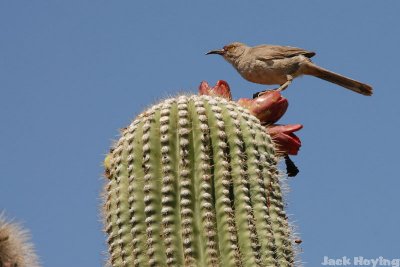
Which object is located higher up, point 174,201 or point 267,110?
point 267,110

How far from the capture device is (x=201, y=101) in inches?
172

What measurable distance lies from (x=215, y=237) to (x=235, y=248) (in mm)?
100

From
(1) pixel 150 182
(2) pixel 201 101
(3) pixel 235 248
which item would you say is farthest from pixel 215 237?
(2) pixel 201 101

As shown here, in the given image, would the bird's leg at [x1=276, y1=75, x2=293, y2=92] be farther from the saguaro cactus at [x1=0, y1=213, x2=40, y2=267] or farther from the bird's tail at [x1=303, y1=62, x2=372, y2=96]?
the saguaro cactus at [x1=0, y1=213, x2=40, y2=267]

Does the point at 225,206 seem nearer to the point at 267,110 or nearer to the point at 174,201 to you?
the point at 174,201

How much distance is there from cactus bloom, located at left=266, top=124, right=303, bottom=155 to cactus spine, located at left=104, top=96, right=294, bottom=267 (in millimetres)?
190

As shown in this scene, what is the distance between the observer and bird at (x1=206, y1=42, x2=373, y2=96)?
35.2ft

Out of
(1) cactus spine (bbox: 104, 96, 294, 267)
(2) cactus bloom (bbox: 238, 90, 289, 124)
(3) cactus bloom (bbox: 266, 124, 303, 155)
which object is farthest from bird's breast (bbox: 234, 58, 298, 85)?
(1) cactus spine (bbox: 104, 96, 294, 267)

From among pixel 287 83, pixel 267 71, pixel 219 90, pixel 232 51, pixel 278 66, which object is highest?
pixel 232 51

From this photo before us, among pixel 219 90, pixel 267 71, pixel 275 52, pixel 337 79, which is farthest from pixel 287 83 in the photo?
pixel 219 90

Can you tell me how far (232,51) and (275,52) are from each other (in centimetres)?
77

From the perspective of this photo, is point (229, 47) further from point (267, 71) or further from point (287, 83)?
point (287, 83)

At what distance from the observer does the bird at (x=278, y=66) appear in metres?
10.7

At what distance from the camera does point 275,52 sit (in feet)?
36.1
